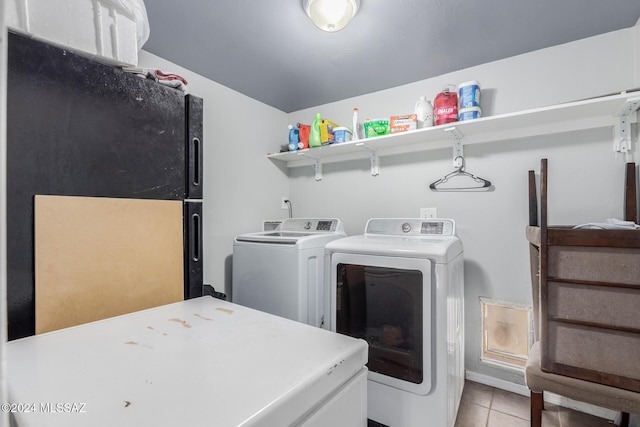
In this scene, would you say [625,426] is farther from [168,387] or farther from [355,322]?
[168,387]

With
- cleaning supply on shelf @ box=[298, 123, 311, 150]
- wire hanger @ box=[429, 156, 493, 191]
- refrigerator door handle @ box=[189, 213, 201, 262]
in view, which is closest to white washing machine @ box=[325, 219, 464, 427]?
wire hanger @ box=[429, 156, 493, 191]

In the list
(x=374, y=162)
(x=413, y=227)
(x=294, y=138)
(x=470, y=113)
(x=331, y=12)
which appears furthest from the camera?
(x=294, y=138)

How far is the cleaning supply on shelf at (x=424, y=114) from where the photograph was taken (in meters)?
2.08

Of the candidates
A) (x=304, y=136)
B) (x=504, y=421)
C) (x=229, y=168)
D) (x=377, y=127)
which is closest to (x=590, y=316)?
(x=504, y=421)

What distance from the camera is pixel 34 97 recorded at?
0.92m

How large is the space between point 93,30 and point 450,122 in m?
1.98

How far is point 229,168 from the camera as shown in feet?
8.08

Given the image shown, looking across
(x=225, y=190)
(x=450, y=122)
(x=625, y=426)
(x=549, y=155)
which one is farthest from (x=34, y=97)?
(x=625, y=426)

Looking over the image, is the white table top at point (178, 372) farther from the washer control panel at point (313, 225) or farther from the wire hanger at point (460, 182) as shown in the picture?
the wire hanger at point (460, 182)

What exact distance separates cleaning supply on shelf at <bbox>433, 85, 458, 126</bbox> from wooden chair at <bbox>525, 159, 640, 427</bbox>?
A: 867 millimetres

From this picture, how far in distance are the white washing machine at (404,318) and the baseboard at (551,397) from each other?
1.13 feet

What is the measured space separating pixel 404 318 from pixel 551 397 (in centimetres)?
126

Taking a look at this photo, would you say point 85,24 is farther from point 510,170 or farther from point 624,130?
point 624,130

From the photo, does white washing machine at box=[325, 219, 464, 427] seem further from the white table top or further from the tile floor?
the white table top
